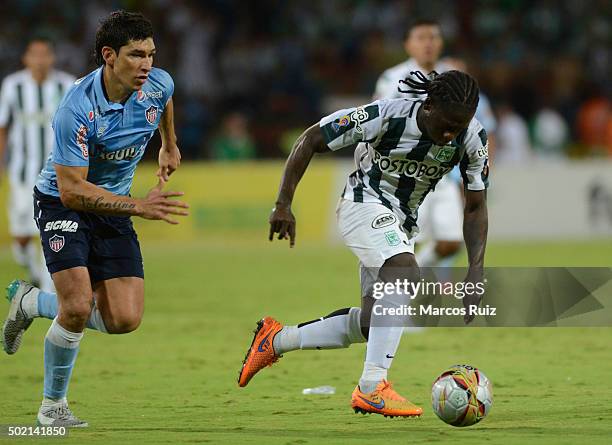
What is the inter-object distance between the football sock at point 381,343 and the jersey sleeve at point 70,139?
1746mm

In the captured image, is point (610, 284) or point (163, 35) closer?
point (610, 284)

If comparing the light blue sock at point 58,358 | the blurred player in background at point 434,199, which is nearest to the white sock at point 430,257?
the blurred player in background at point 434,199

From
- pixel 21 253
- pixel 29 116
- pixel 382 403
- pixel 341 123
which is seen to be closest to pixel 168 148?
pixel 341 123

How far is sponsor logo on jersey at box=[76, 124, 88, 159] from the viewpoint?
6.07 meters

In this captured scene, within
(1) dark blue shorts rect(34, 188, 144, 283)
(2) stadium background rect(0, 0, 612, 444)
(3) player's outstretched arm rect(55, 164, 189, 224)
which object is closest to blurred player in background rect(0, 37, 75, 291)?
(2) stadium background rect(0, 0, 612, 444)

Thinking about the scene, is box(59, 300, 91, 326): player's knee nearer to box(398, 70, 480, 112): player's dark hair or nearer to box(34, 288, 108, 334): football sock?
box(34, 288, 108, 334): football sock

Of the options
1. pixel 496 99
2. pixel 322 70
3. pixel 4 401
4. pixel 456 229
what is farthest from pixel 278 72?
pixel 4 401

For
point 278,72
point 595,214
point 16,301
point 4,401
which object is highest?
point 278,72

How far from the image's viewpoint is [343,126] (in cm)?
634

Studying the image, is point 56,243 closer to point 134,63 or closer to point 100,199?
point 100,199

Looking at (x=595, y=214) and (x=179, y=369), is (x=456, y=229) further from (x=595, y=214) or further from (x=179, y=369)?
(x=595, y=214)

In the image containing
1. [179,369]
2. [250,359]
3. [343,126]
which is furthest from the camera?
[179,369]

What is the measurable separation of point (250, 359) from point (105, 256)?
1020mm

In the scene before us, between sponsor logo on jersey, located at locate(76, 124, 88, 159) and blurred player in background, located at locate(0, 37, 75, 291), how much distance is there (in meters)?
5.22
